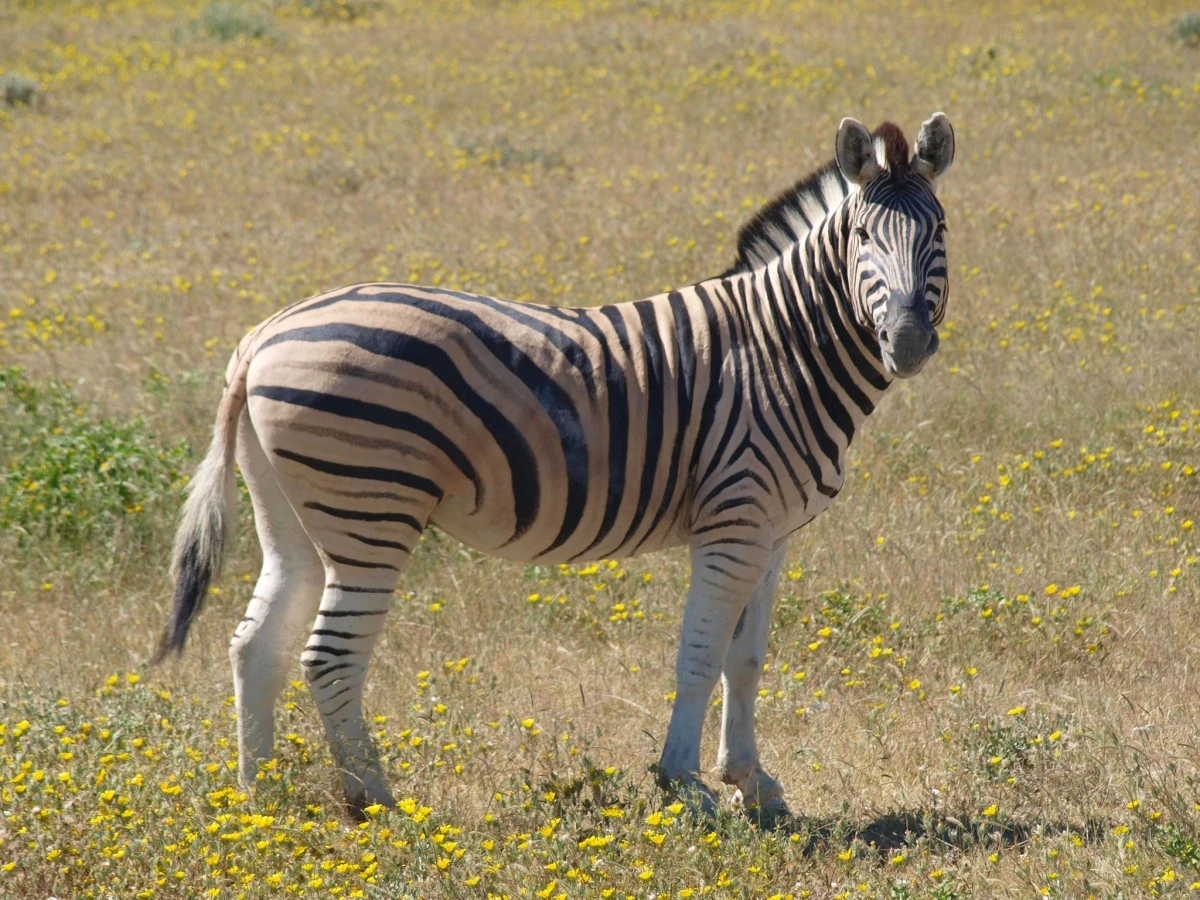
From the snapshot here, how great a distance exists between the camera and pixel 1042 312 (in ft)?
31.8

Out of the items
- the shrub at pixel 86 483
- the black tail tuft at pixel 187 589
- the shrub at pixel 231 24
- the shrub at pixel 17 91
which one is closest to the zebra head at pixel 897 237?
the black tail tuft at pixel 187 589

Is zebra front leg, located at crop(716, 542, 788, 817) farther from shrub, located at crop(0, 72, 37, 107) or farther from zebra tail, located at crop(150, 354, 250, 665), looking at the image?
shrub, located at crop(0, 72, 37, 107)

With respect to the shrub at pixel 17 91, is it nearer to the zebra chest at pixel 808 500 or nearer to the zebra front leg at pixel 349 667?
the zebra front leg at pixel 349 667

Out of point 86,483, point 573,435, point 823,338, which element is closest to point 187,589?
point 573,435

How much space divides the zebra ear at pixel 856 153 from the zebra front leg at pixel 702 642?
1.43m

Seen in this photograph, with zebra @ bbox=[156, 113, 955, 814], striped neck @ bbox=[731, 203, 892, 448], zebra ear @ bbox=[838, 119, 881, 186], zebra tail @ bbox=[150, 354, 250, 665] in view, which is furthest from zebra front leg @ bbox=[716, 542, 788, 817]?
zebra tail @ bbox=[150, 354, 250, 665]

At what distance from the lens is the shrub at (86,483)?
23.8 feet

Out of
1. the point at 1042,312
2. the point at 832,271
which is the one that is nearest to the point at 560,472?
the point at 832,271

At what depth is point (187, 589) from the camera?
4996mm

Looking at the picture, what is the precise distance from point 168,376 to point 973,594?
233 inches

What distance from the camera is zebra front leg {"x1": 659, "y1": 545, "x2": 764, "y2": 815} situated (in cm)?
468

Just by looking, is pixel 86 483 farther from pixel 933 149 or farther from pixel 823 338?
pixel 933 149

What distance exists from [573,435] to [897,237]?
134cm

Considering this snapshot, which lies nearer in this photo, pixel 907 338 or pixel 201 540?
pixel 907 338
